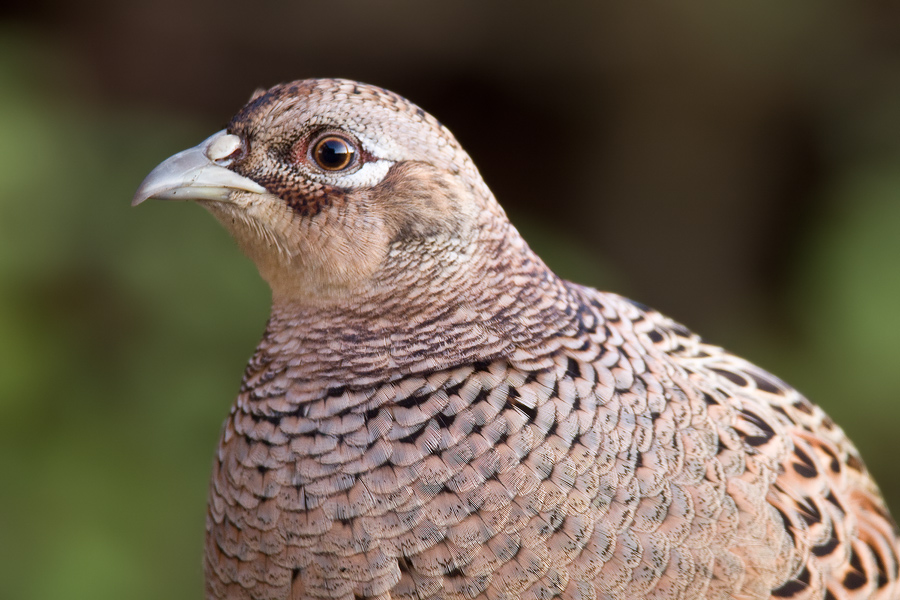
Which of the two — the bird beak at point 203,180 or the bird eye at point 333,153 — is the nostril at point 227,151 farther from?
the bird eye at point 333,153

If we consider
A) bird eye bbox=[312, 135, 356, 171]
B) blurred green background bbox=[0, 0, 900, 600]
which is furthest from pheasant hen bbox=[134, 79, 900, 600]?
blurred green background bbox=[0, 0, 900, 600]

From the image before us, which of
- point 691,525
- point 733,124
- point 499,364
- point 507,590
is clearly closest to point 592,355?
point 499,364

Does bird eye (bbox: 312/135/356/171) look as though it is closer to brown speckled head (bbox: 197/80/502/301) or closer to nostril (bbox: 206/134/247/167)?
brown speckled head (bbox: 197/80/502/301)

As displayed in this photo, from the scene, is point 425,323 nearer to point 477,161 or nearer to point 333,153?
point 333,153

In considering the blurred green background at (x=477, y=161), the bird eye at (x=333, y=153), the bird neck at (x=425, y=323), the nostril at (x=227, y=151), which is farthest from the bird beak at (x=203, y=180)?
the blurred green background at (x=477, y=161)

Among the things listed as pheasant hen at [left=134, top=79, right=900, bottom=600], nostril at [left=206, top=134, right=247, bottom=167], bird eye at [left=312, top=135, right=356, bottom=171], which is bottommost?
pheasant hen at [left=134, top=79, right=900, bottom=600]

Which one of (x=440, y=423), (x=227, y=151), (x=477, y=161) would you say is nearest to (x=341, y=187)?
(x=227, y=151)

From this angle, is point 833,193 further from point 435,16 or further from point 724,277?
point 435,16
